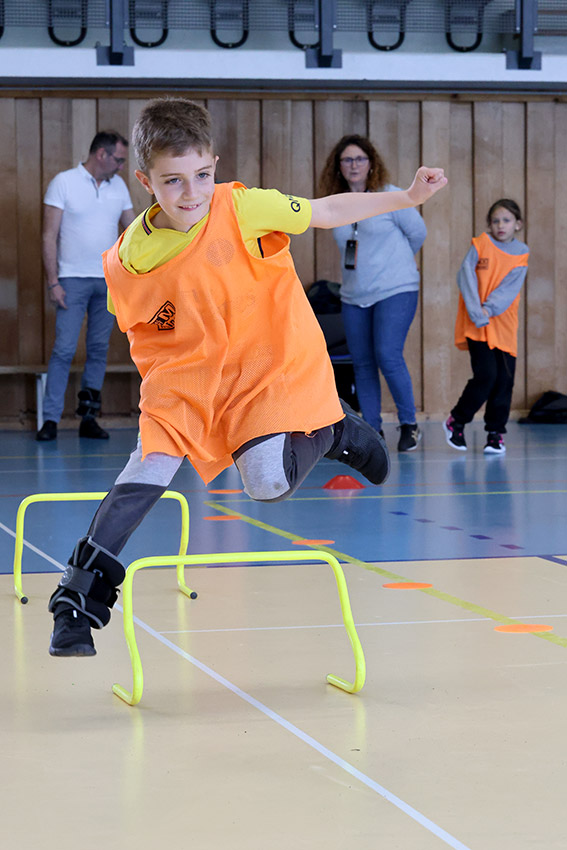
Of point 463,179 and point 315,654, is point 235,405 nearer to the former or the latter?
point 315,654

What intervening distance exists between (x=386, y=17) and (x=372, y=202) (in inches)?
263

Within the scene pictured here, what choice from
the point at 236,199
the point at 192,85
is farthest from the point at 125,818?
the point at 192,85

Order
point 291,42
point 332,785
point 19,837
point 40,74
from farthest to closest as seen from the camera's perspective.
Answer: point 291,42
point 40,74
point 332,785
point 19,837

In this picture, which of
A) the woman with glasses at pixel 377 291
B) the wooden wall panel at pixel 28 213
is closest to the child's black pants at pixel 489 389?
the woman with glasses at pixel 377 291

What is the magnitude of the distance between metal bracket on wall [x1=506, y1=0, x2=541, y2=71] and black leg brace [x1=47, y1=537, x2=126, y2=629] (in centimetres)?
704

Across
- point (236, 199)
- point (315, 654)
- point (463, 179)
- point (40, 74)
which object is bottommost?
point (315, 654)

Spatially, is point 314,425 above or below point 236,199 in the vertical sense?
below

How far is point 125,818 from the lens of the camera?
1598 millimetres

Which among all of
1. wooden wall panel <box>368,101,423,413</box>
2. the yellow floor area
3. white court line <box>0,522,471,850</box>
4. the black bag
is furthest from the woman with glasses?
white court line <box>0,522,471,850</box>

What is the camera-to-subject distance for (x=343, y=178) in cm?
603

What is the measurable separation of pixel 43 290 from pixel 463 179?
3175 mm

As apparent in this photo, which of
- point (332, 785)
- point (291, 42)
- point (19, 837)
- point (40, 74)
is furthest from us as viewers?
point (291, 42)

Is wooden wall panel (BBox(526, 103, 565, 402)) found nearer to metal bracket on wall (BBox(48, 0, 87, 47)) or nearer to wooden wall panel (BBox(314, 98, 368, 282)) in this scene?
wooden wall panel (BBox(314, 98, 368, 282))

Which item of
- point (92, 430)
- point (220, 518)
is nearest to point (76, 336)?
point (92, 430)
